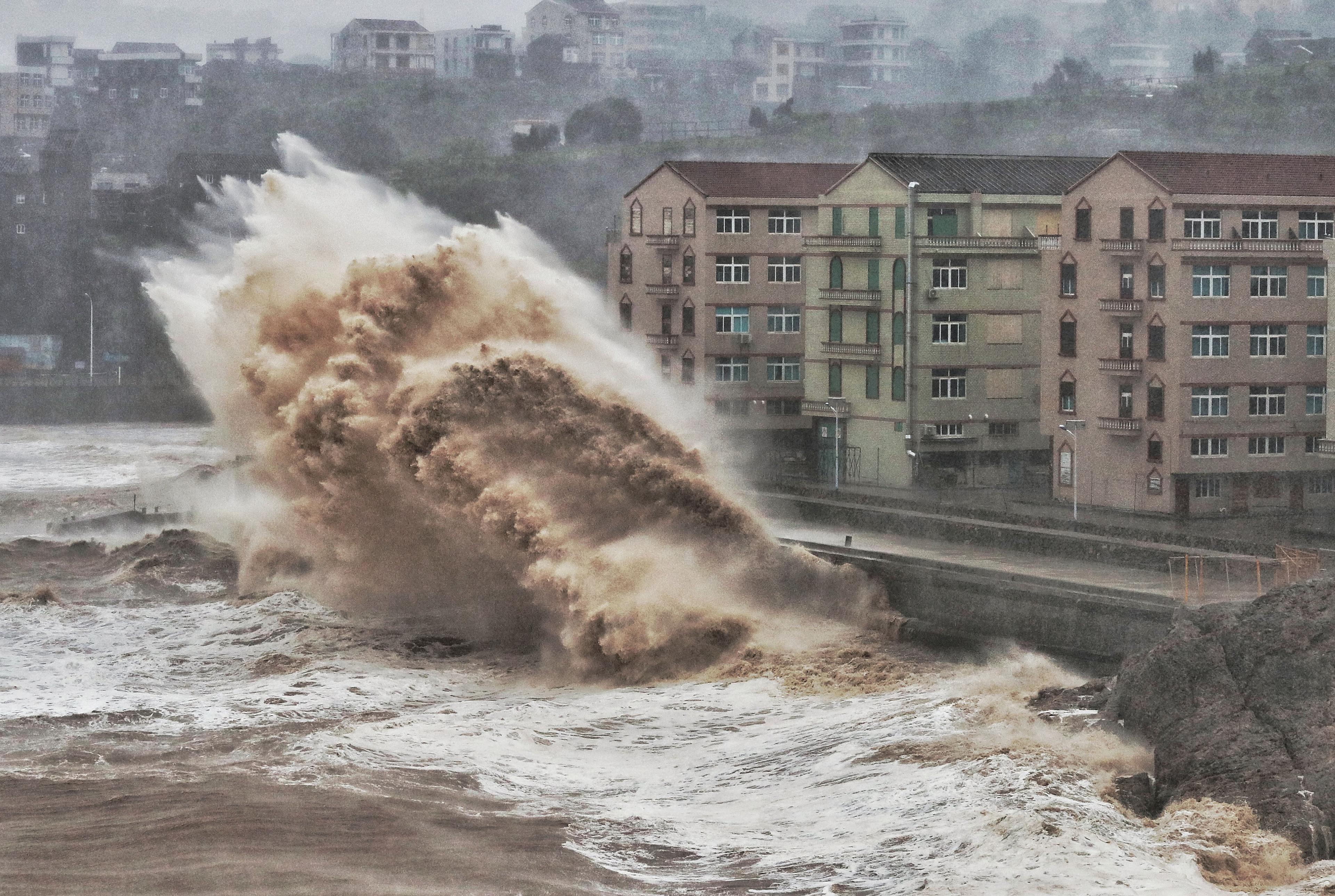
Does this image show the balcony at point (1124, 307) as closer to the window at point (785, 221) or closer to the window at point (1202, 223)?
the window at point (1202, 223)

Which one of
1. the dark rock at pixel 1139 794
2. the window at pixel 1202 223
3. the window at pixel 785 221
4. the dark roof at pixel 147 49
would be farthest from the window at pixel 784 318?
the dark roof at pixel 147 49

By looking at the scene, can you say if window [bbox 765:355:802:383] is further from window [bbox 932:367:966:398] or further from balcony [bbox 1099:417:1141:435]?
balcony [bbox 1099:417:1141:435]

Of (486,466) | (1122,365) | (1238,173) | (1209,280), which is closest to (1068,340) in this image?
(1122,365)

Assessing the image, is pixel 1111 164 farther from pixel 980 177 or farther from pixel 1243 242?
pixel 980 177

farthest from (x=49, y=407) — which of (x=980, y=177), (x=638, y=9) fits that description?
(x=638, y=9)

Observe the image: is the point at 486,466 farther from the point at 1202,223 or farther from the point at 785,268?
the point at 785,268

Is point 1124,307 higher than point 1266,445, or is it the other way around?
point 1124,307

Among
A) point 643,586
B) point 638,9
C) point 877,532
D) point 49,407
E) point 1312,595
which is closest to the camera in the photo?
point 1312,595
